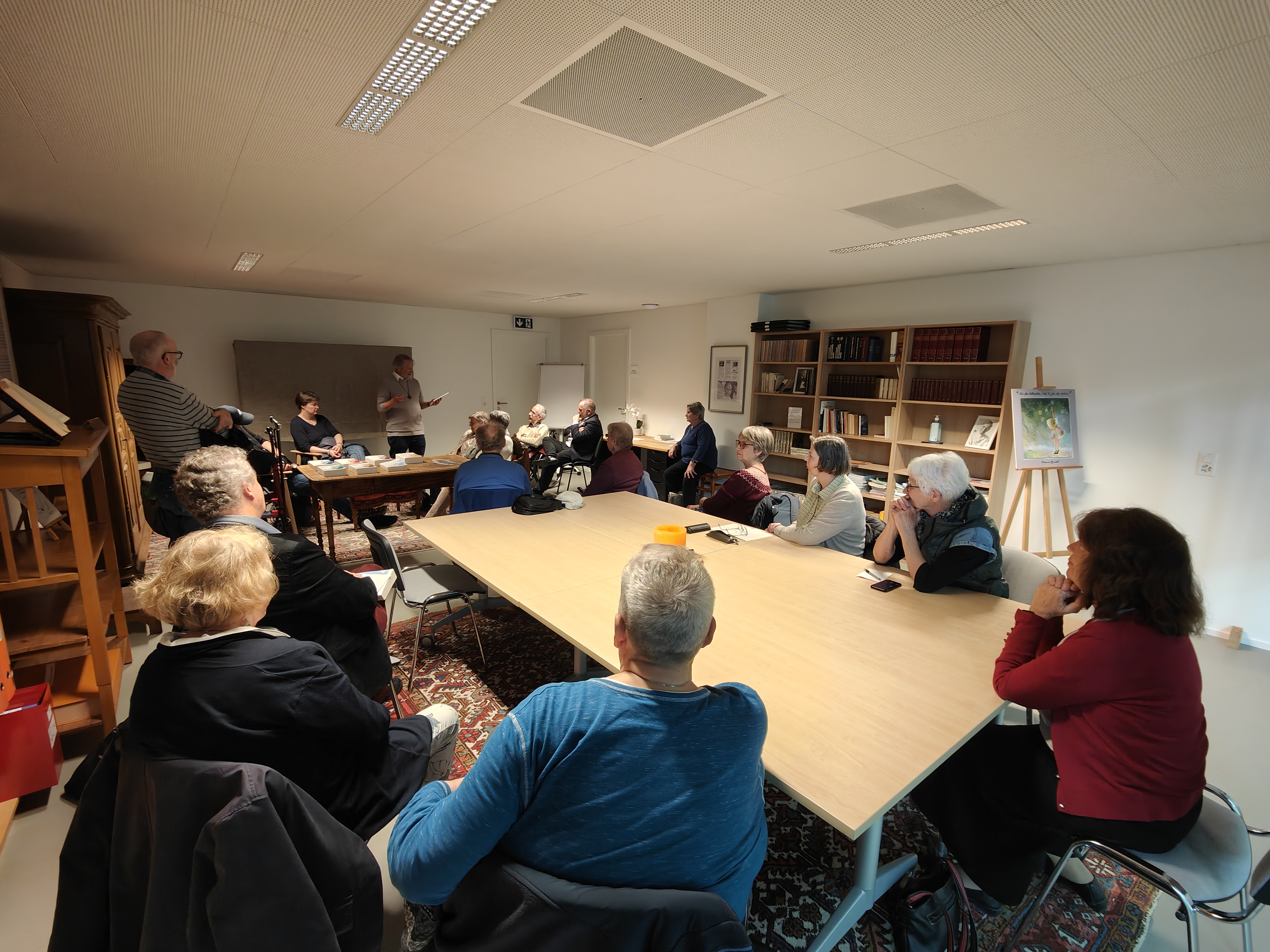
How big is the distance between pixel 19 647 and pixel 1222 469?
6355 millimetres

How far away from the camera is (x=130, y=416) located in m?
Result: 3.09

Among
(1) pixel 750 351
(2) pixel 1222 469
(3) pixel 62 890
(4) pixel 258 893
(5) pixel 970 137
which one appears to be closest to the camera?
(4) pixel 258 893

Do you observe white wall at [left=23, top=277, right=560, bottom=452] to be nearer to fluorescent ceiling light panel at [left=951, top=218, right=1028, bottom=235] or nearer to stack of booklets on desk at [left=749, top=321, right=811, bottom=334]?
stack of booklets on desk at [left=749, top=321, right=811, bottom=334]

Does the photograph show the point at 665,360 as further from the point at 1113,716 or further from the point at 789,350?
the point at 1113,716

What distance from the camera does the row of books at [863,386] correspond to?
5336 mm

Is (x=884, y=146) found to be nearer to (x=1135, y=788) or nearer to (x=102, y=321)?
(x=1135, y=788)

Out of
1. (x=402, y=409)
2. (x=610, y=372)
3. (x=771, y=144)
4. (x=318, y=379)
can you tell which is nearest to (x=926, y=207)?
(x=771, y=144)

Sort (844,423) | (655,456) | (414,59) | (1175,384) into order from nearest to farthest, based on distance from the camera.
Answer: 1. (414,59)
2. (1175,384)
3. (844,423)
4. (655,456)

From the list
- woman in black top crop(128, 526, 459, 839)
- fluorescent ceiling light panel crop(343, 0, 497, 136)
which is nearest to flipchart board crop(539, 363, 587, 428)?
→ fluorescent ceiling light panel crop(343, 0, 497, 136)

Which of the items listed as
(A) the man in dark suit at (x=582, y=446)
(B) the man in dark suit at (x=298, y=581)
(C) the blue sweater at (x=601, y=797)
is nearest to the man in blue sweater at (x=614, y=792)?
(C) the blue sweater at (x=601, y=797)

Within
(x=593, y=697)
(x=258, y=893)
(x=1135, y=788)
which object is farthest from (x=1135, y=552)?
(x=258, y=893)

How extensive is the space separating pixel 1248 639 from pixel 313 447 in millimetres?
7529

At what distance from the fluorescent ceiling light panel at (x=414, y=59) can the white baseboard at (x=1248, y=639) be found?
197 inches

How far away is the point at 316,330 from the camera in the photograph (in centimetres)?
739
